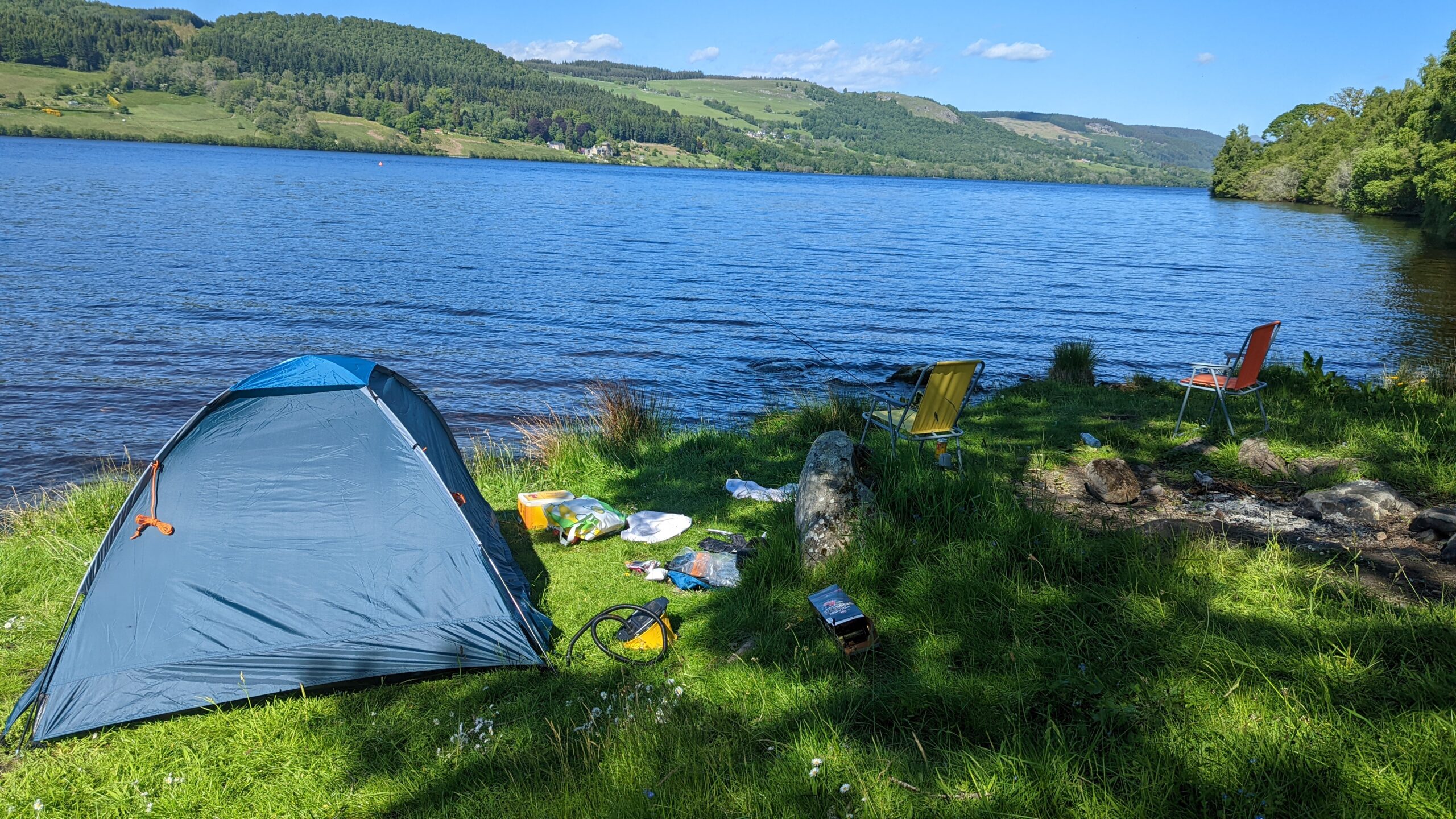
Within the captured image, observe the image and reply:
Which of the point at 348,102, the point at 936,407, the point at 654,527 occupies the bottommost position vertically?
the point at 654,527

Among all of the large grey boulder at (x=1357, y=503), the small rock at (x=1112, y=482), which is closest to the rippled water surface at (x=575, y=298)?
the small rock at (x=1112, y=482)

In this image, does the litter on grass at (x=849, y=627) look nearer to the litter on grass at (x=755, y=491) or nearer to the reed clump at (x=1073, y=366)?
the litter on grass at (x=755, y=491)

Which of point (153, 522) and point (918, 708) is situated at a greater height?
point (153, 522)

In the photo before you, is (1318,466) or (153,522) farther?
(1318,466)

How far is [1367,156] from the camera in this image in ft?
177

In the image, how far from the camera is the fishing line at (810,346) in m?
14.1

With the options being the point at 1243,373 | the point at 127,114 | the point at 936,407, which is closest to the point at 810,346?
the point at 1243,373

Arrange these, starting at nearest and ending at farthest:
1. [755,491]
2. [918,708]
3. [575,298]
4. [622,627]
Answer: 1. [918,708]
2. [622,627]
3. [755,491]
4. [575,298]

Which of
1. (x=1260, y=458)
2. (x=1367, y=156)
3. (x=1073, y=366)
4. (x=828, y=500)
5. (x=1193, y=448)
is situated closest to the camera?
(x=828, y=500)

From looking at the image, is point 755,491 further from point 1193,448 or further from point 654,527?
point 1193,448

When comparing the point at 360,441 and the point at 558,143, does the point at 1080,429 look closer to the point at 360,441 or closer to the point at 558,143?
the point at 360,441

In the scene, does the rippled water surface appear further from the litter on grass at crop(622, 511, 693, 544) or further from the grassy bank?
the grassy bank

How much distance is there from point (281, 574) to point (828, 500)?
130 inches

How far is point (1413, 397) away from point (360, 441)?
10.1 m
